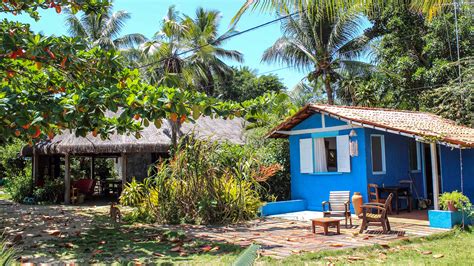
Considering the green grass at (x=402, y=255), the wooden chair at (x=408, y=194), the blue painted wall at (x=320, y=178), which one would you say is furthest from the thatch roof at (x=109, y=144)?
the green grass at (x=402, y=255)

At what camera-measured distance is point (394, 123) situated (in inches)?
476

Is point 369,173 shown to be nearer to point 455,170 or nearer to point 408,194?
point 408,194

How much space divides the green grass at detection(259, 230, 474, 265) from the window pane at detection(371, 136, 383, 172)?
459cm

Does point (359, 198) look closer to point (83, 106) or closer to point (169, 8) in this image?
point (83, 106)

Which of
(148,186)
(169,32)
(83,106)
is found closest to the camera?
(83,106)

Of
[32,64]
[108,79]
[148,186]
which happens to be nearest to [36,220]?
[148,186]

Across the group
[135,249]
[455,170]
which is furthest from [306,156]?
[135,249]

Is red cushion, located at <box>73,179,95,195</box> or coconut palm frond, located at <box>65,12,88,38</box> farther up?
coconut palm frond, located at <box>65,12,88,38</box>

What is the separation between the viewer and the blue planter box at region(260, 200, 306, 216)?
1281cm

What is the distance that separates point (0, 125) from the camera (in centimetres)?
735

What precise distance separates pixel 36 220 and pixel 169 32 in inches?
348

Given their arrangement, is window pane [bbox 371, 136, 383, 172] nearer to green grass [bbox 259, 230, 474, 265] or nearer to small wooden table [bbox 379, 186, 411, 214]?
small wooden table [bbox 379, 186, 411, 214]

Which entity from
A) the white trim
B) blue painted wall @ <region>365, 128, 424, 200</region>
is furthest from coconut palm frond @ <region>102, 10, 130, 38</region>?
blue painted wall @ <region>365, 128, 424, 200</region>

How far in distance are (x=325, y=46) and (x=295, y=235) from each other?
1417 cm
